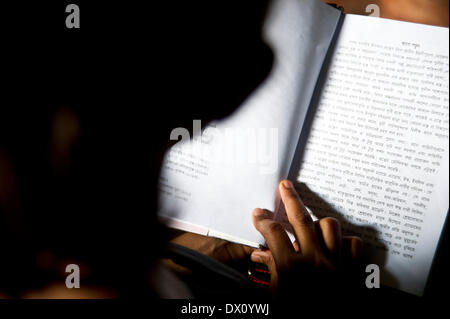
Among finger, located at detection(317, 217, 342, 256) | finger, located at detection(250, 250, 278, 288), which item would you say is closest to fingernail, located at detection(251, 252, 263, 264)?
finger, located at detection(250, 250, 278, 288)

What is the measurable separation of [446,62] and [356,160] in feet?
0.69

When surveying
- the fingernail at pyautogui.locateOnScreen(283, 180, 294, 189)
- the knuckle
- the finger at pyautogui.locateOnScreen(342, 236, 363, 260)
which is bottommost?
the finger at pyautogui.locateOnScreen(342, 236, 363, 260)

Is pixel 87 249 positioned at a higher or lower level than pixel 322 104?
lower

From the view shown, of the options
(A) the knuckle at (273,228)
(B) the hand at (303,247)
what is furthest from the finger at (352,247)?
(A) the knuckle at (273,228)

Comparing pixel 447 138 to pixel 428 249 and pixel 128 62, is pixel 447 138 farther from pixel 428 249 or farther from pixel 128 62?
pixel 128 62

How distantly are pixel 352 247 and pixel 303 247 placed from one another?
→ 0.26 feet

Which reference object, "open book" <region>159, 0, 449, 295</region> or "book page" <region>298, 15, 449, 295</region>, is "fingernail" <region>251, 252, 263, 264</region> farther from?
"book page" <region>298, 15, 449, 295</region>

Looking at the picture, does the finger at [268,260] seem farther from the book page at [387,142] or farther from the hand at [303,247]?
the book page at [387,142]

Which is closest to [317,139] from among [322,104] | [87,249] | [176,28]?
[322,104]

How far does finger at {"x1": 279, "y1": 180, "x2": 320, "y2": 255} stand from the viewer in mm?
502

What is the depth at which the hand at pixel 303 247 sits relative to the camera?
49 cm

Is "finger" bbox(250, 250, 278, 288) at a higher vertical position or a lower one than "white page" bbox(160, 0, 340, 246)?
lower
